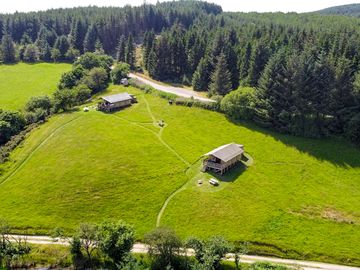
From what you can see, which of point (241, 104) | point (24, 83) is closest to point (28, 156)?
point (241, 104)

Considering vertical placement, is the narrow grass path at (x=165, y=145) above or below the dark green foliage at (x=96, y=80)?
below

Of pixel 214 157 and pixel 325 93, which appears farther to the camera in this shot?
pixel 325 93

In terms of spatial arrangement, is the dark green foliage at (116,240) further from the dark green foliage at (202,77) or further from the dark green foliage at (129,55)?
the dark green foliage at (129,55)

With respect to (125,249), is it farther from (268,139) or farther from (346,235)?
(268,139)

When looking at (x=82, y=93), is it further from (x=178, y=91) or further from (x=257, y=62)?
(x=257, y=62)

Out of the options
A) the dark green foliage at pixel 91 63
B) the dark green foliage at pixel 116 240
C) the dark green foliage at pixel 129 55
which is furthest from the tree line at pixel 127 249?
the dark green foliage at pixel 129 55

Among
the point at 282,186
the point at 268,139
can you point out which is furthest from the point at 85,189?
the point at 268,139
